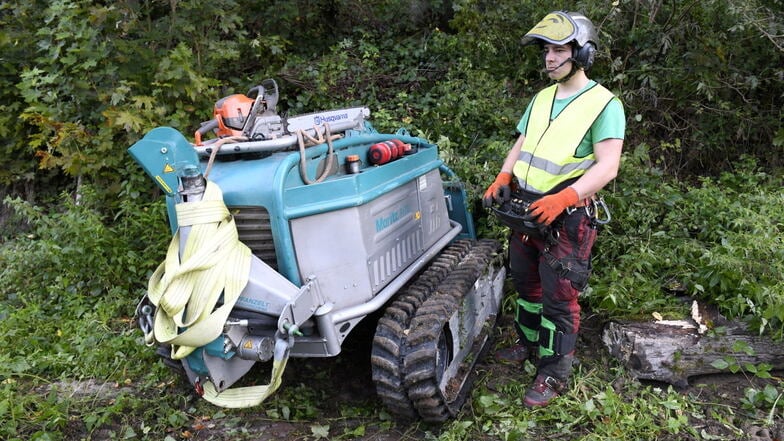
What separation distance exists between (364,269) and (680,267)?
7.61 feet

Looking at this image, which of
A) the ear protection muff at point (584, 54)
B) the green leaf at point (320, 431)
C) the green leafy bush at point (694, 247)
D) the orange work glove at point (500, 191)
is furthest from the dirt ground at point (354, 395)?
the ear protection muff at point (584, 54)

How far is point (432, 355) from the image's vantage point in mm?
2891

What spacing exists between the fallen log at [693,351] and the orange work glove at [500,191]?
3.71 feet

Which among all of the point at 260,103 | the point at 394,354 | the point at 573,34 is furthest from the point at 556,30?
the point at 394,354

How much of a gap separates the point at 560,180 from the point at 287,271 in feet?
4.77

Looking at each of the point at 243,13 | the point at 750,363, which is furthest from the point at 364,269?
the point at 243,13

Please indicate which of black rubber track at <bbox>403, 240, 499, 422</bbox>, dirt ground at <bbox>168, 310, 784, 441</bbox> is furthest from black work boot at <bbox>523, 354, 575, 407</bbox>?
black rubber track at <bbox>403, 240, 499, 422</bbox>

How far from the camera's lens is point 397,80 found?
23.5 feet

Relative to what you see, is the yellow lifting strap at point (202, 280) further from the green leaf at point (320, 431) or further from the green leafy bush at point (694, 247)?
the green leafy bush at point (694, 247)

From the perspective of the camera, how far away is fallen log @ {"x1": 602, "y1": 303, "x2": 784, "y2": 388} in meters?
3.51

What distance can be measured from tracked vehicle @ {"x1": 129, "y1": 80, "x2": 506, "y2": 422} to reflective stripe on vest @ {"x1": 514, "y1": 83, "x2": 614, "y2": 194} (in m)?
0.73

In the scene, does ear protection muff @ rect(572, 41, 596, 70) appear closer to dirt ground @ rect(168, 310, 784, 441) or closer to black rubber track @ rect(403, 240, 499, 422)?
black rubber track @ rect(403, 240, 499, 422)

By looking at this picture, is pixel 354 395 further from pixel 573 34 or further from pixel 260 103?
pixel 573 34

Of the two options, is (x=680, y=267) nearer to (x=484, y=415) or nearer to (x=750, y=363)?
(x=750, y=363)
